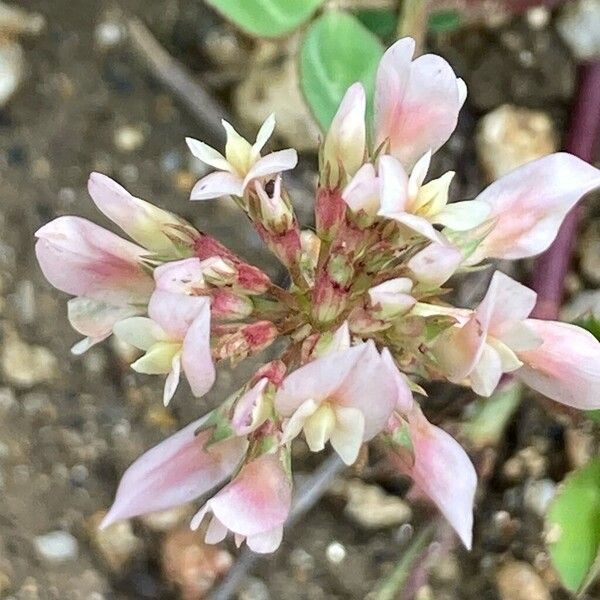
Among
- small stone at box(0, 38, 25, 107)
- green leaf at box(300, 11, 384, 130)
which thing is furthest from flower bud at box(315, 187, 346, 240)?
small stone at box(0, 38, 25, 107)

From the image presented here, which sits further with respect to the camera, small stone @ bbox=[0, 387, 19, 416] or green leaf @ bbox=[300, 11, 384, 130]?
small stone @ bbox=[0, 387, 19, 416]

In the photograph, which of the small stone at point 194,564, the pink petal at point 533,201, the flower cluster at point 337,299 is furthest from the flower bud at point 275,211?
the small stone at point 194,564

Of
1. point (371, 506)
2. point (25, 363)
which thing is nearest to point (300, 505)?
point (371, 506)

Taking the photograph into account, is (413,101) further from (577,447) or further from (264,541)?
(577,447)

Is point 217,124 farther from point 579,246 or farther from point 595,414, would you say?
point 595,414

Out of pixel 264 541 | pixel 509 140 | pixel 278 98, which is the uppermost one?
pixel 264 541

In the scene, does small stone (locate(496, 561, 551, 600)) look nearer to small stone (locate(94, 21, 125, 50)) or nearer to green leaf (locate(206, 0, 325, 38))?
green leaf (locate(206, 0, 325, 38))
